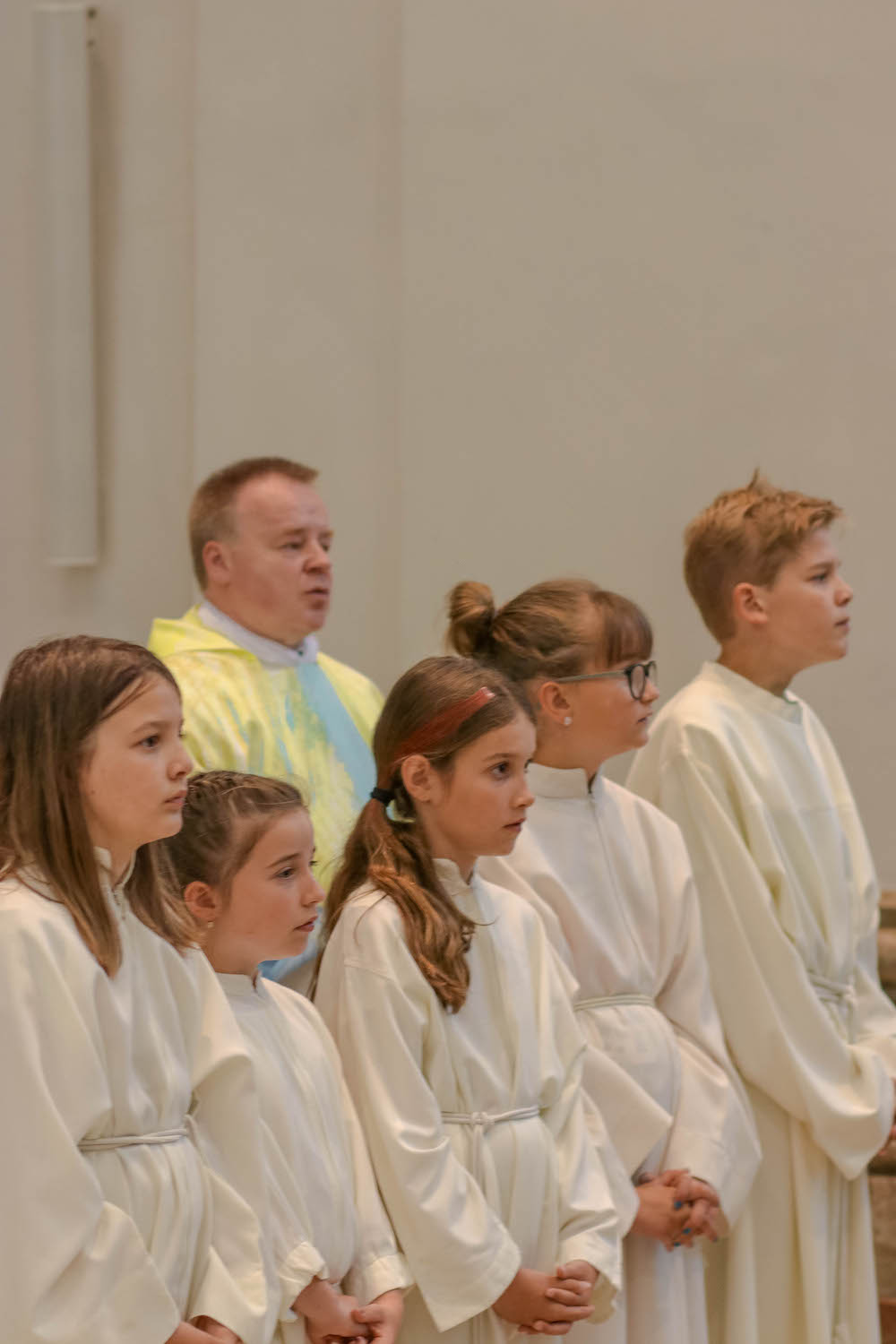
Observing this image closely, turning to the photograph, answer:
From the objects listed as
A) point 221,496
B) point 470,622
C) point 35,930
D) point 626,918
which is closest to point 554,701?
point 470,622

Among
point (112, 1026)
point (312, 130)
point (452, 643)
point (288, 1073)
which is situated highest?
point (312, 130)

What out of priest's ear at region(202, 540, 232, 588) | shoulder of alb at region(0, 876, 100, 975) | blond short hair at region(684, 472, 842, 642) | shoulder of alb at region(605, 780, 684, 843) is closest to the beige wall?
blond short hair at region(684, 472, 842, 642)

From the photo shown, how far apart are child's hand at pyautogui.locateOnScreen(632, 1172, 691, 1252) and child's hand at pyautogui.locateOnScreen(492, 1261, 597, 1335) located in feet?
1.47

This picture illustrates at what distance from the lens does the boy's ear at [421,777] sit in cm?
328

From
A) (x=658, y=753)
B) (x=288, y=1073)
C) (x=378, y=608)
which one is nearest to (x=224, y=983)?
(x=288, y=1073)

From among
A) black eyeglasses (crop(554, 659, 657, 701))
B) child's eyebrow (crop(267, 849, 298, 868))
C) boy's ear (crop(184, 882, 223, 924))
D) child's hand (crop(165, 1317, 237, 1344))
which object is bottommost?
child's hand (crop(165, 1317, 237, 1344))

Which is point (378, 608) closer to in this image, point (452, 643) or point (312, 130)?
point (312, 130)

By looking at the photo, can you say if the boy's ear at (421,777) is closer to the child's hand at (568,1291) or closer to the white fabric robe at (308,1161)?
the white fabric robe at (308,1161)

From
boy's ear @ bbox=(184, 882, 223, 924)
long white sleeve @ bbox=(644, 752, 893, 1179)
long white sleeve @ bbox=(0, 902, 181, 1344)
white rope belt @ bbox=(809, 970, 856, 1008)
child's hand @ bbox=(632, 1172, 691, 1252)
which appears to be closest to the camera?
long white sleeve @ bbox=(0, 902, 181, 1344)

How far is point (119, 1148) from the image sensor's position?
8.34ft

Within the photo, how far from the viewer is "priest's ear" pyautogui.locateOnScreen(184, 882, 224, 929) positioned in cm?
297

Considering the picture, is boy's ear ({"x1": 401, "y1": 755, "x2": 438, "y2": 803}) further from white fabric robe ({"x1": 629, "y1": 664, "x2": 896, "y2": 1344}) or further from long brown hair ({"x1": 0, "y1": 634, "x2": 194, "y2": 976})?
white fabric robe ({"x1": 629, "y1": 664, "x2": 896, "y2": 1344})

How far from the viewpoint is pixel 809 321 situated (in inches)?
221

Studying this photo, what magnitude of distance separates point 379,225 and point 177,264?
0.68m
